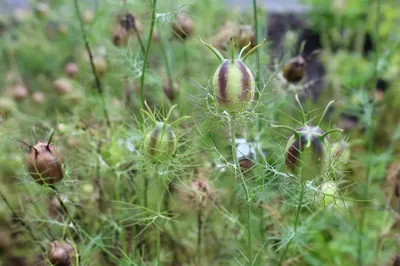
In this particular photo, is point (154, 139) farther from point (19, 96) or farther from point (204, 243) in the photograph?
point (19, 96)

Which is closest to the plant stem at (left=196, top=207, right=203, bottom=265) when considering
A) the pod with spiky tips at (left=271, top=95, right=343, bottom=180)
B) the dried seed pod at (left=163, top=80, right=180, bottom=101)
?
the dried seed pod at (left=163, top=80, right=180, bottom=101)

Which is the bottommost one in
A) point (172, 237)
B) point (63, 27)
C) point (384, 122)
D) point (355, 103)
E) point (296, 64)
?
point (384, 122)

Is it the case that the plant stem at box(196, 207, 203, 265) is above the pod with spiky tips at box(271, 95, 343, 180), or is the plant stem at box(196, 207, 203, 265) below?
below

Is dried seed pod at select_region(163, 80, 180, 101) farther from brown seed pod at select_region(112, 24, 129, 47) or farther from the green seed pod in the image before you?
the green seed pod

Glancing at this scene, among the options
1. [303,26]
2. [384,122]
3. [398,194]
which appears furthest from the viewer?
[303,26]

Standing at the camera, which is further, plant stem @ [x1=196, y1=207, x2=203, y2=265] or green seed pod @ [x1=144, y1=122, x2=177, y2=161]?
plant stem @ [x1=196, y1=207, x2=203, y2=265]

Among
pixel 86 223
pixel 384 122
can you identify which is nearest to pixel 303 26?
pixel 384 122

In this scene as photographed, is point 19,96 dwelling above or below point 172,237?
above
